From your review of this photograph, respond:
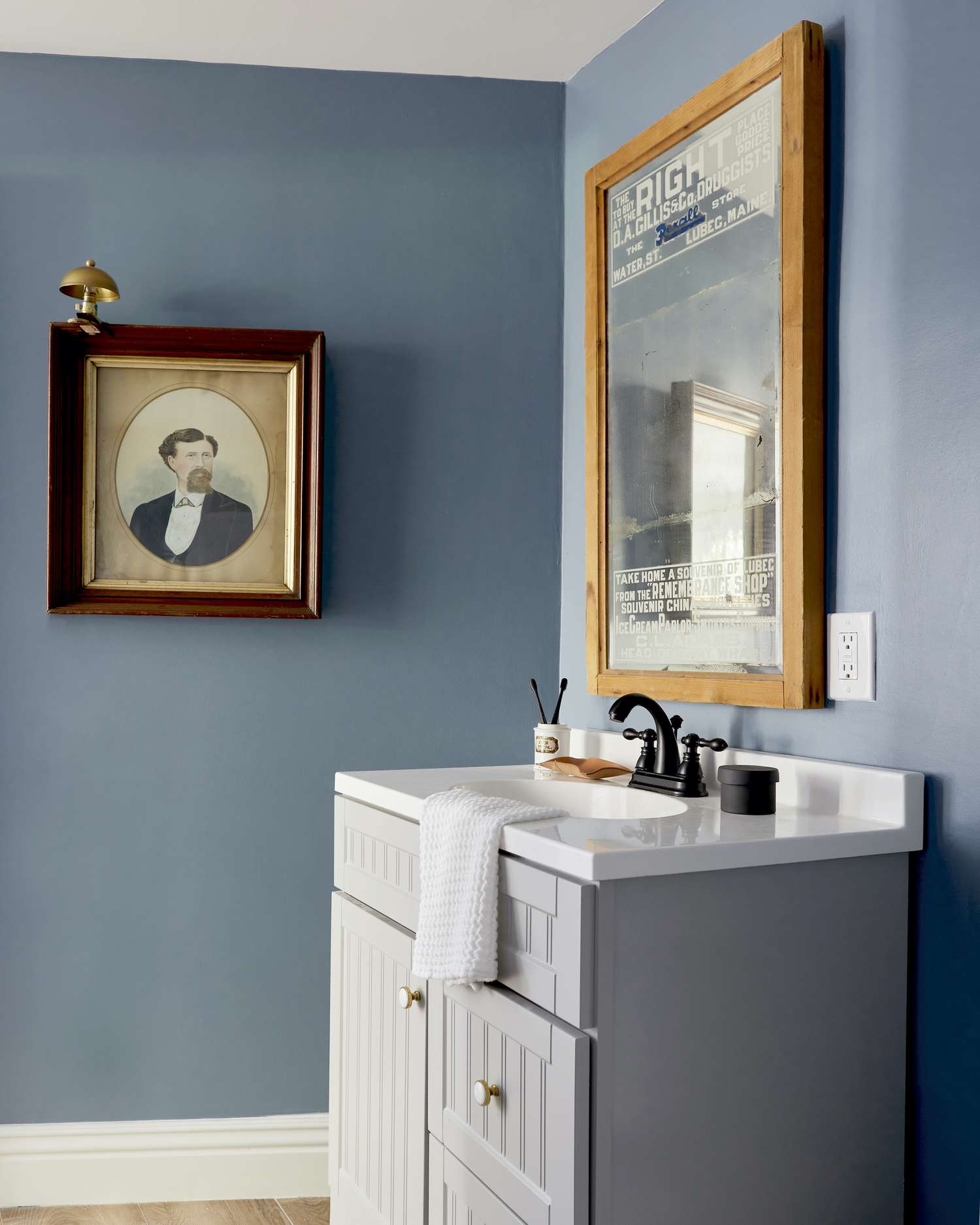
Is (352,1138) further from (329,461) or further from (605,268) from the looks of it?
(605,268)

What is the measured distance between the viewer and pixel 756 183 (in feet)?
5.46

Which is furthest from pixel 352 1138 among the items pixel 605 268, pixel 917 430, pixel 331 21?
pixel 331 21

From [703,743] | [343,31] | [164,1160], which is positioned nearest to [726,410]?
[703,743]

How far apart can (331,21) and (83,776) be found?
1.60 m

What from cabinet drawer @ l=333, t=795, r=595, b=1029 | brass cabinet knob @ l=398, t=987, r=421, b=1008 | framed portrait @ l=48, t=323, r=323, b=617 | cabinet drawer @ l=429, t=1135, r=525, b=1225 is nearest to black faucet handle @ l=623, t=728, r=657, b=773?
cabinet drawer @ l=333, t=795, r=595, b=1029

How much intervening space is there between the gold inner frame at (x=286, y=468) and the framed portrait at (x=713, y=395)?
61cm

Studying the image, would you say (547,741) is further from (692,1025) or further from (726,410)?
(692,1025)

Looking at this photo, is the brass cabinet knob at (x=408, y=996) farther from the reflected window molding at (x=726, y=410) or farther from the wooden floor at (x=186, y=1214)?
the reflected window molding at (x=726, y=410)

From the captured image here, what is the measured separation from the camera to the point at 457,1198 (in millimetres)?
1453

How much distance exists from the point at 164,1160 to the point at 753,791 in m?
1.55

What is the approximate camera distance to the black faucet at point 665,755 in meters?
1.63

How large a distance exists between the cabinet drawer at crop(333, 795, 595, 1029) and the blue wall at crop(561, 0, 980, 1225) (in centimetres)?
48

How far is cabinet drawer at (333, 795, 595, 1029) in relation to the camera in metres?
1.17

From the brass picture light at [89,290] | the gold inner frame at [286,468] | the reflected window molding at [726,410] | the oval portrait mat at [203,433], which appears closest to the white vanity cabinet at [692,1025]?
the reflected window molding at [726,410]
